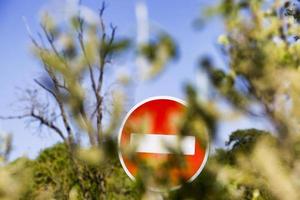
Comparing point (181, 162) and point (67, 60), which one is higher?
point (67, 60)

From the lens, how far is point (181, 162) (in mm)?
858

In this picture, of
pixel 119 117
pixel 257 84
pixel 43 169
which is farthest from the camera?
pixel 43 169

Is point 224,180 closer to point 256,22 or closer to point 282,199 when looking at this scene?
point 282,199

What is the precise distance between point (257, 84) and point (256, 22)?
0.36ft

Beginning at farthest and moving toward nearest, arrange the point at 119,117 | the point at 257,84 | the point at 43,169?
the point at 43,169 → the point at 119,117 → the point at 257,84

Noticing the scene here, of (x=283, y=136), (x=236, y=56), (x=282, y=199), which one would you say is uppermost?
(x=236, y=56)

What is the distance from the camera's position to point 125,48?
33.9 inches

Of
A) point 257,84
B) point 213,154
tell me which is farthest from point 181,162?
point 257,84

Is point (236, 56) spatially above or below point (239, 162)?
above

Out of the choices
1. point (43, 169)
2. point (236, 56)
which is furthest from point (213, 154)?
point (43, 169)

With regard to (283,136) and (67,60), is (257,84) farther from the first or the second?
(67,60)

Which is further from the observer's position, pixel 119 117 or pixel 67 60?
pixel 119 117

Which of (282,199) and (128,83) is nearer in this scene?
(282,199)

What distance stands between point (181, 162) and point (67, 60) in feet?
0.81
